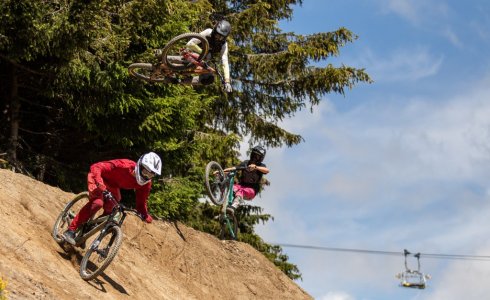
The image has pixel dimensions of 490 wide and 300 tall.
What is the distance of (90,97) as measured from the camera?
685 inches

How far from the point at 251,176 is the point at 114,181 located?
5868 millimetres

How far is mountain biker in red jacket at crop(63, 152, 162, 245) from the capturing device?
11750 millimetres

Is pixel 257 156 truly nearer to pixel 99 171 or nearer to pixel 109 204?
pixel 109 204

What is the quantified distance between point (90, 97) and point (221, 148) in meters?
7.38

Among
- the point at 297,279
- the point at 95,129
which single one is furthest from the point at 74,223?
the point at 297,279

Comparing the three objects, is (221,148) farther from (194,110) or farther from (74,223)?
(74,223)

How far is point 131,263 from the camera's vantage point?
1445 centimetres

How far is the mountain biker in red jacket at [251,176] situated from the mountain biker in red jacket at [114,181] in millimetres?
5266

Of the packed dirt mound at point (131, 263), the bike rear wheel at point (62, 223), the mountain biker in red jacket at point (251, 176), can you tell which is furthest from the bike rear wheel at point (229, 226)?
the bike rear wheel at point (62, 223)

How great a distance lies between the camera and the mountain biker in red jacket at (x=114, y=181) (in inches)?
463

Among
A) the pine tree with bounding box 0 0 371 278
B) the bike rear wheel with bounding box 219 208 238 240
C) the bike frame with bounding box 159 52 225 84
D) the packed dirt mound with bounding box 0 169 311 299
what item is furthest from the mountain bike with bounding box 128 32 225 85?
the bike rear wheel with bounding box 219 208 238 240

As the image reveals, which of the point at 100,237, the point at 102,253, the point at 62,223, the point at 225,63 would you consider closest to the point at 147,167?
the point at 100,237

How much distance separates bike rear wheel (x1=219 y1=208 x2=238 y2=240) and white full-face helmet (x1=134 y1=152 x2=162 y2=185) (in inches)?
246

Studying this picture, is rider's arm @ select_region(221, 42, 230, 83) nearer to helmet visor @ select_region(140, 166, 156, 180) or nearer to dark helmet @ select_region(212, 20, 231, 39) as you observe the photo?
dark helmet @ select_region(212, 20, 231, 39)
